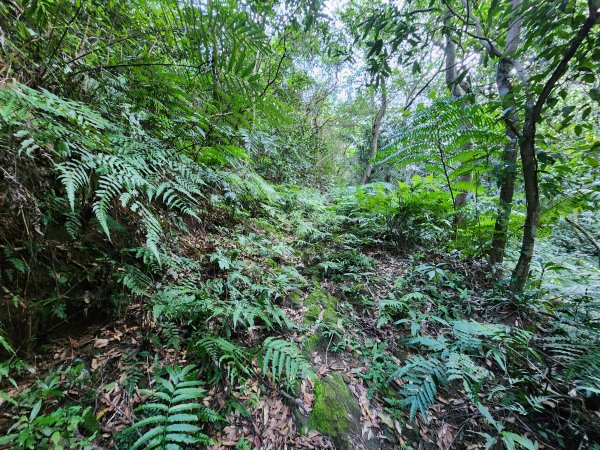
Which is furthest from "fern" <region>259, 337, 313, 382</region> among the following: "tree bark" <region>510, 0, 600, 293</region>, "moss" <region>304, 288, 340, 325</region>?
"tree bark" <region>510, 0, 600, 293</region>

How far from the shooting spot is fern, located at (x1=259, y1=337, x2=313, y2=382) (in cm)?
158

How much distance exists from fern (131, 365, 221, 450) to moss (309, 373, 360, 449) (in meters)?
0.70

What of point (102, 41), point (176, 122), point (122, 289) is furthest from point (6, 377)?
point (102, 41)

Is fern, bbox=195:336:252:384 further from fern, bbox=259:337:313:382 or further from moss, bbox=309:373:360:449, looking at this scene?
moss, bbox=309:373:360:449

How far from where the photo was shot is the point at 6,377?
134 cm

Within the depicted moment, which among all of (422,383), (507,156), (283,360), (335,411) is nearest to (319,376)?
(335,411)

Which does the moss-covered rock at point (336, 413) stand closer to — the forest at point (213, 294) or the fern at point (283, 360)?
the forest at point (213, 294)

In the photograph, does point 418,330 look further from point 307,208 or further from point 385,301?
point 307,208

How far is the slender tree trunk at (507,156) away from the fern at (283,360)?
2.50m

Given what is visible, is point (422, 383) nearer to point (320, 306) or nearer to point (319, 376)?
point (319, 376)

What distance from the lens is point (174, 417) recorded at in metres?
1.19

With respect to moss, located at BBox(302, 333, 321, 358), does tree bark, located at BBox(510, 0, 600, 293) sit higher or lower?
higher

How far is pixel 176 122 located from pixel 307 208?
3.71 m

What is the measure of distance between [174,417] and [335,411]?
1.04 metres
